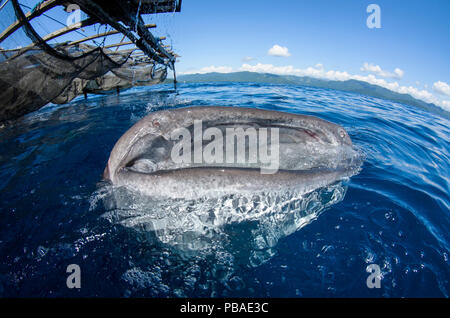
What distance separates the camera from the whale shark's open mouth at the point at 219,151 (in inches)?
68.6

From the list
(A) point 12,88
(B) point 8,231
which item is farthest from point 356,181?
(A) point 12,88

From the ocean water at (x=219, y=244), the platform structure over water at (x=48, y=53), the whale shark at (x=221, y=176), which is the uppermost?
the platform structure over water at (x=48, y=53)

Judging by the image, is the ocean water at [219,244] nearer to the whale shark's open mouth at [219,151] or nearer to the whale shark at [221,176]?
the whale shark at [221,176]

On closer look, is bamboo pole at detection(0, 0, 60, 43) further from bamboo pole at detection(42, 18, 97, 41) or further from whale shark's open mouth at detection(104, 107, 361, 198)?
whale shark's open mouth at detection(104, 107, 361, 198)

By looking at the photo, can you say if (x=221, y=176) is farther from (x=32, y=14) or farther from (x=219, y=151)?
(x=32, y=14)

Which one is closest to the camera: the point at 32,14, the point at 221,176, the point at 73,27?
the point at 221,176

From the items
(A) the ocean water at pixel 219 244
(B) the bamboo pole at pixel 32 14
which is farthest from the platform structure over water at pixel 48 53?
(A) the ocean water at pixel 219 244

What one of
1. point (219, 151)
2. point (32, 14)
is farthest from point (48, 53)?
point (219, 151)

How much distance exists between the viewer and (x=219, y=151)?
208 cm

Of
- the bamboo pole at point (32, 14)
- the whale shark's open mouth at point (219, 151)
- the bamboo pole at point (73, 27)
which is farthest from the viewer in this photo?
the bamboo pole at point (73, 27)

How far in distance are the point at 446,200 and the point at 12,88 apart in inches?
417

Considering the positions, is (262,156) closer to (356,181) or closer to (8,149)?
(356,181)
